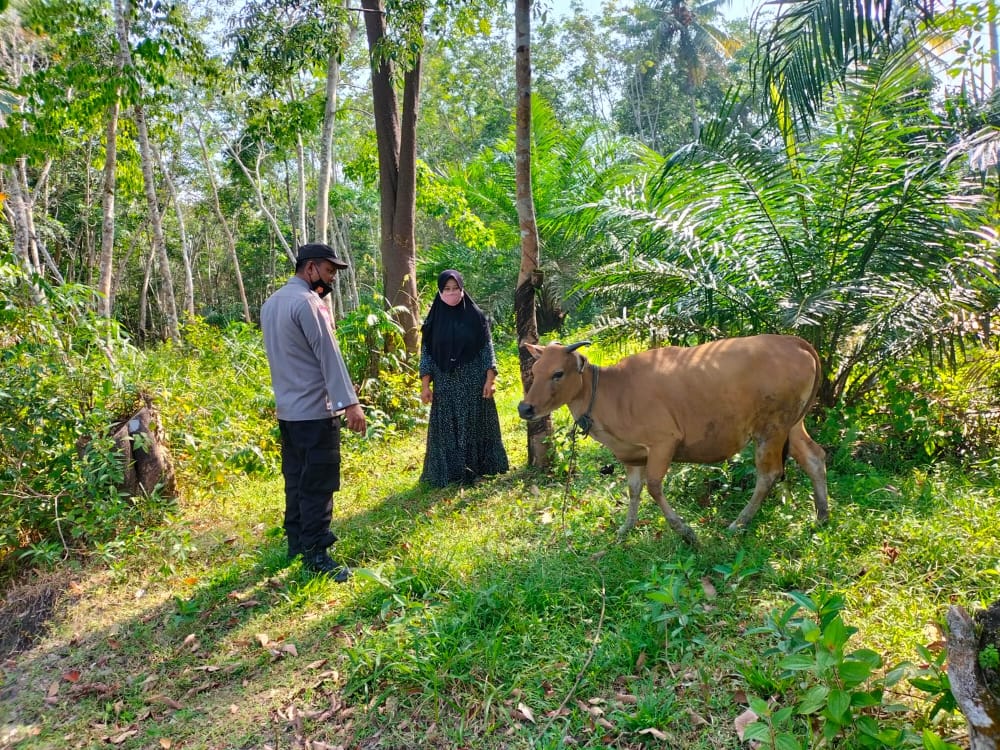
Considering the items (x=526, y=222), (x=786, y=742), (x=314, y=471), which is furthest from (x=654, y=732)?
(x=526, y=222)

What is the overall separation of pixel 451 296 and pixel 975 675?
160 inches

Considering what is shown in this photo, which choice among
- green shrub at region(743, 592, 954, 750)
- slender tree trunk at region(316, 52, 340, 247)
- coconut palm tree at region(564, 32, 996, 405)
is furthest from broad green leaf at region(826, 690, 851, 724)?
slender tree trunk at region(316, 52, 340, 247)

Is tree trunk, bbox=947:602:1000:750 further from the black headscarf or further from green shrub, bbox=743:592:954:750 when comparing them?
the black headscarf

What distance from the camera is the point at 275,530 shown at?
5.06m

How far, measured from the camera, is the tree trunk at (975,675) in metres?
1.89

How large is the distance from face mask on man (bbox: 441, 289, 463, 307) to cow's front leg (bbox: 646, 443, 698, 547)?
6.83ft

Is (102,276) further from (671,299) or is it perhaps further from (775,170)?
(775,170)

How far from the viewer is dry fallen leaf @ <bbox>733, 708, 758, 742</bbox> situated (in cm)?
250

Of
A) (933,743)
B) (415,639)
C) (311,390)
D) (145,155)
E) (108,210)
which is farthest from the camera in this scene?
(145,155)

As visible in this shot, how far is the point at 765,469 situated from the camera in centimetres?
413

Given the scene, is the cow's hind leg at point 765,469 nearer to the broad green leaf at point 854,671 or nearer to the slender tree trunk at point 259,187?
the broad green leaf at point 854,671

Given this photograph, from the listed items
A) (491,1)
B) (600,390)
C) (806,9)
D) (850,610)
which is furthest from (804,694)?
(491,1)

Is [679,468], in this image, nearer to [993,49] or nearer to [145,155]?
[993,49]

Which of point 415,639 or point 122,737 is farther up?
point 415,639
